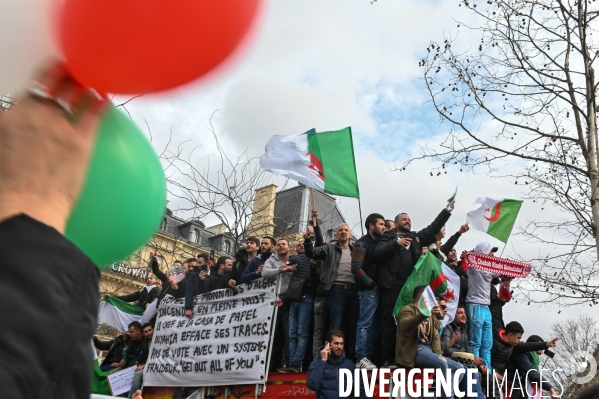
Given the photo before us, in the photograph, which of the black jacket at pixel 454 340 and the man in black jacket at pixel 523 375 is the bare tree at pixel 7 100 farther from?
the man in black jacket at pixel 523 375

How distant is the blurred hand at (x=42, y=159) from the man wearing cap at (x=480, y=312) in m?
8.38

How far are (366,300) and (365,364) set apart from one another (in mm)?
859

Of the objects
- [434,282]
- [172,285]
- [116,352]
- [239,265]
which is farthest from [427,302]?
[116,352]

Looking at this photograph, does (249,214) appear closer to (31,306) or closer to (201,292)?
(201,292)

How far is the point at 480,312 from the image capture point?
8.85m

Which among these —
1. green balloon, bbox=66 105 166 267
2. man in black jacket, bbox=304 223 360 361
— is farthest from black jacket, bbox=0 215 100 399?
man in black jacket, bbox=304 223 360 361

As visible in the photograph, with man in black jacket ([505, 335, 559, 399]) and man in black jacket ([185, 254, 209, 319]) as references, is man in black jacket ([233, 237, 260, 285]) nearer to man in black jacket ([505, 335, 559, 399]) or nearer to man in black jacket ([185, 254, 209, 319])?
man in black jacket ([185, 254, 209, 319])

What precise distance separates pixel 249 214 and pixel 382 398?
1026 centimetres

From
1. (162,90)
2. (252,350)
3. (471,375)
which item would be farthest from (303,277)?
(162,90)

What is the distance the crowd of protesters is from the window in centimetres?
3213

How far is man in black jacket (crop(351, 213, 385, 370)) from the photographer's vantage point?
7.75 m

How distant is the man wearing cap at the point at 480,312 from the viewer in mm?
8656

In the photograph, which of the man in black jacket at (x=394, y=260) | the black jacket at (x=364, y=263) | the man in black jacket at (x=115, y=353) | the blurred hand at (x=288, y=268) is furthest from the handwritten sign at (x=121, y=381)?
the man in black jacket at (x=394, y=260)

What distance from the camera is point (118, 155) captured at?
108 cm
